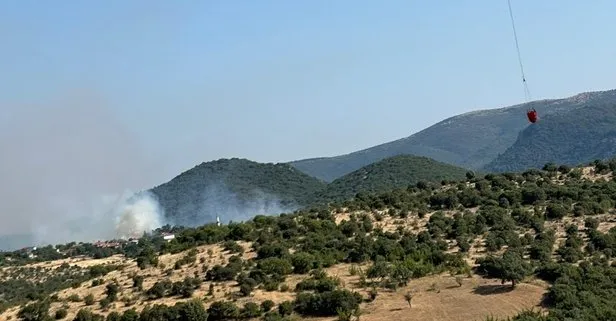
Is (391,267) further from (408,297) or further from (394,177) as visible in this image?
(394,177)

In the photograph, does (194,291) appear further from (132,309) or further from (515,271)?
(515,271)

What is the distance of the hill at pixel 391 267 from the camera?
41656mm

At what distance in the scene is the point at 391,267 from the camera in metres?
47.9

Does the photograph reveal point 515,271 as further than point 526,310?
Yes

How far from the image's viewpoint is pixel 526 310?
38.4 m

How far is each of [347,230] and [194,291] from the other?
16.0 m

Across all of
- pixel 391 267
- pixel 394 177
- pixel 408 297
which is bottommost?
pixel 408 297

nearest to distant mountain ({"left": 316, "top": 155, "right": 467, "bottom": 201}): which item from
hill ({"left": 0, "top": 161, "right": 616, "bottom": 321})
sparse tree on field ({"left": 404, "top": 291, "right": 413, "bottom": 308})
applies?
hill ({"left": 0, "top": 161, "right": 616, "bottom": 321})

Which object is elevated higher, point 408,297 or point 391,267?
point 391,267

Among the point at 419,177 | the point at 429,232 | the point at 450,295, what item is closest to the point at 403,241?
the point at 429,232

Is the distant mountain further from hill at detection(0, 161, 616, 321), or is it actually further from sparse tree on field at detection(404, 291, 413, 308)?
sparse tree on field at detection(404, 291, 413, 308)

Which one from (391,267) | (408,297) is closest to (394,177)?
(391,267)

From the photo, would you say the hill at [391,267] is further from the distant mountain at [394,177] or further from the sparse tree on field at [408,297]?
the distant mountain at [394,177]

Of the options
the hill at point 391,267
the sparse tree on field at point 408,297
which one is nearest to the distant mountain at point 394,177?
the hill at point 391,267
